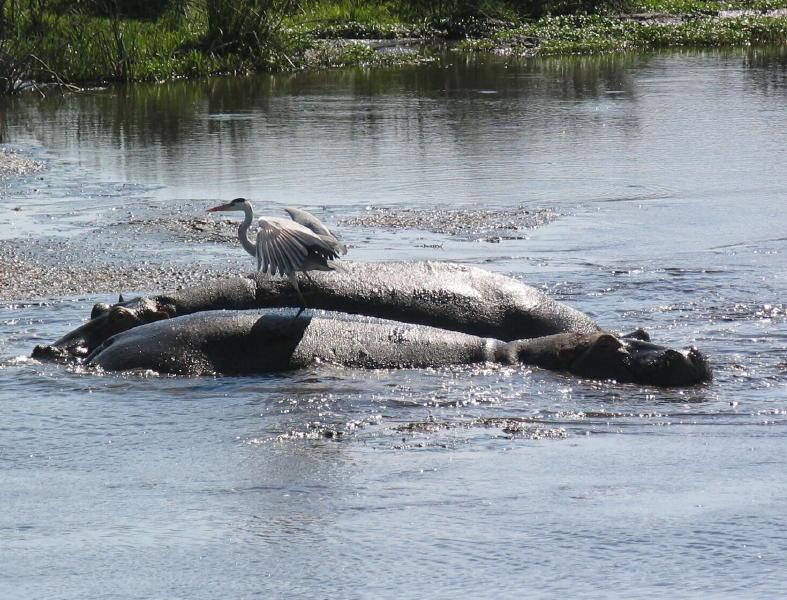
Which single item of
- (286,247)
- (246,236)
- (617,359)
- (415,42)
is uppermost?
(415,42)

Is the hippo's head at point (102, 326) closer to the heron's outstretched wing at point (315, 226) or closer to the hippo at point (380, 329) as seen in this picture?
the hippo at point (380, 329)

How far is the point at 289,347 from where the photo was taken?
7.93 metres

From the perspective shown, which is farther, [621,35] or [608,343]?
[621,35]

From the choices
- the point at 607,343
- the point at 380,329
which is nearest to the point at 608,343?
the point at 607,343

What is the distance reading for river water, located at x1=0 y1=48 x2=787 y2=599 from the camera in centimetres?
512

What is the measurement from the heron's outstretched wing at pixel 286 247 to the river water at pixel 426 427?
591mm

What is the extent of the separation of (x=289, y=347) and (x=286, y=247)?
51 centimetres

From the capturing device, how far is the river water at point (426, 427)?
16.8 ft

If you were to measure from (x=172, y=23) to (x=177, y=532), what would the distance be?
73.1 feet

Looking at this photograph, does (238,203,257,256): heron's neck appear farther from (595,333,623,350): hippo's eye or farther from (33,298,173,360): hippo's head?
(595,333,623,350): hippo's eye

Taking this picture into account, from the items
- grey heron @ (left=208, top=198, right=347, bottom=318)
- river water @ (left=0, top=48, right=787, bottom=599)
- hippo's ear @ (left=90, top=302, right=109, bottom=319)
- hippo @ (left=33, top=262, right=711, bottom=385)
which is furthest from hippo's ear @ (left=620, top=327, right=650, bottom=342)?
hippo's ear @ (left=90, top=302, right=109, bottom=319)

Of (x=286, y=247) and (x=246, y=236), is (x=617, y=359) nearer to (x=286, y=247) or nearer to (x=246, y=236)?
(x=286, y=247)

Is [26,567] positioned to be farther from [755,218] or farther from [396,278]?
[755,218]

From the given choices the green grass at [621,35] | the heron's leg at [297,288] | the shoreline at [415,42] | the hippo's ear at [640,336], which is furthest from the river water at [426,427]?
the green grass at [621,35]
